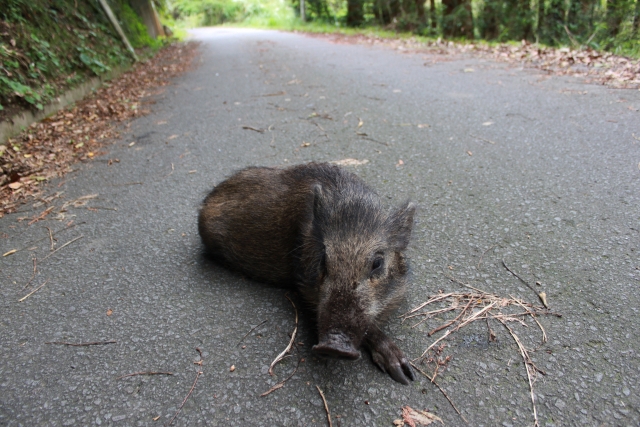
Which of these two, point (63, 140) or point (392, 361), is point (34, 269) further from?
point (63, 140)

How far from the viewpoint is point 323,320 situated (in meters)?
1.95

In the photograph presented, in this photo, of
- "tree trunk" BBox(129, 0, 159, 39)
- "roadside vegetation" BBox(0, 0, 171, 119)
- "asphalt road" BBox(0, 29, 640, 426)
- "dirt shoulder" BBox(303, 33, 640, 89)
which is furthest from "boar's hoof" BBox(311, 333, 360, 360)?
"tree trunk" BBox(129, 0, 159, 39)

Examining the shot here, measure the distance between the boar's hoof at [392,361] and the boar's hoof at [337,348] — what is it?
0.34 metres

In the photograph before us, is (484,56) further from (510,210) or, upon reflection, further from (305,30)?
(305,30)

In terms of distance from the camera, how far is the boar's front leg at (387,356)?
198cm

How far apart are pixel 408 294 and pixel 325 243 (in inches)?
28.2

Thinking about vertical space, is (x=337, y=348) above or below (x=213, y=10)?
below

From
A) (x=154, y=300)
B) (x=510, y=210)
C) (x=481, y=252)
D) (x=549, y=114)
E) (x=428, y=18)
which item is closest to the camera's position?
(x=154, y=300)

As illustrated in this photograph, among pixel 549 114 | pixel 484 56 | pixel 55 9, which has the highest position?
pixel 55 9

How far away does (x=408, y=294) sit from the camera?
254 centimetres

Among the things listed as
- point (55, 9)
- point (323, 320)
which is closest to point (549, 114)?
point (323, 320)

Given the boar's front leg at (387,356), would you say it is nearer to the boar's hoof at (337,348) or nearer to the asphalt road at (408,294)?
the asphalt road at (408,294)

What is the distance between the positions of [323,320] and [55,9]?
374 inches

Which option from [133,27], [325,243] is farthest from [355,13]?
[325,243]
